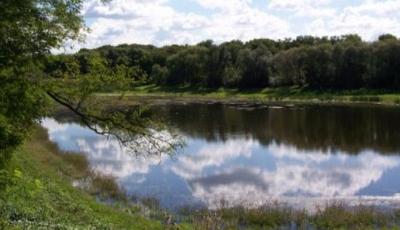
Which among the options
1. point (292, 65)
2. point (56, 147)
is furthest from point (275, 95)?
point (56, 147)

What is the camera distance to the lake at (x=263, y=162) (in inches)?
1027

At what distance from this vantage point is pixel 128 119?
1375 cm

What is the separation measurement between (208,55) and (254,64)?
545 inches

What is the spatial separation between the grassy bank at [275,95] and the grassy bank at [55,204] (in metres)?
46.8

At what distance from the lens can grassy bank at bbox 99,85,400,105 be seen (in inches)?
3375

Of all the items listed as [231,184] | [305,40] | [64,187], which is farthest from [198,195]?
[305,40]

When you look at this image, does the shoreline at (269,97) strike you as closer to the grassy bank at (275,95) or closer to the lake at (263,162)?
the grassy bank at (275,95)

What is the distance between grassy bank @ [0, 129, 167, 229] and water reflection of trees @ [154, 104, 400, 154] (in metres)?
20.2

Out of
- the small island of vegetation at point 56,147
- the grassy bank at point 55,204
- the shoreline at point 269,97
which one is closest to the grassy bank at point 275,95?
the shoreline at point 269,97

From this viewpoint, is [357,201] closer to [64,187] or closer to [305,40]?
[64,187]

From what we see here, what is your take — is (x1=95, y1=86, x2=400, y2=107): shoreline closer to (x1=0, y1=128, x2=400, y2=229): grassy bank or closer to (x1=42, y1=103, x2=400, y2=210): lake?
(x1=42, y1=103, x2=400, y2=210): lake

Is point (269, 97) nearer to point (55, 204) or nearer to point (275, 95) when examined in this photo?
point (275, 95)

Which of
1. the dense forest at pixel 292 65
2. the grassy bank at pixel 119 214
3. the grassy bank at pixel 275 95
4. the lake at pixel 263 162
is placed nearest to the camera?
the grassy bank at pixel 119 214

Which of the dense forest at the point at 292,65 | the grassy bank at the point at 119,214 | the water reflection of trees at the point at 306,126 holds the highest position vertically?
the dense forest at the point at 292,65
